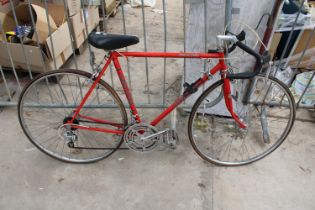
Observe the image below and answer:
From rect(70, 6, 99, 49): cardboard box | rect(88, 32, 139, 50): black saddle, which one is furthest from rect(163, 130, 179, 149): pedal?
rect(70, 6, 99, 49): cardboard box

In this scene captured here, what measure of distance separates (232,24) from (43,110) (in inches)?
77.6

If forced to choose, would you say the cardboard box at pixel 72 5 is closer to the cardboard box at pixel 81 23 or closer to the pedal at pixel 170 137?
the cardboard box at pixel 81 23

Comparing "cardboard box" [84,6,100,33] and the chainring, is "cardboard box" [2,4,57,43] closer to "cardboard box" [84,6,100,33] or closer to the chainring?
"cardboard box" [84,6,100,33]

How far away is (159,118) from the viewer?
2279 millimetres

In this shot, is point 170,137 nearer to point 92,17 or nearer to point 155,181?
point 155,181

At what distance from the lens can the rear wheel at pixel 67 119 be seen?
2.30m

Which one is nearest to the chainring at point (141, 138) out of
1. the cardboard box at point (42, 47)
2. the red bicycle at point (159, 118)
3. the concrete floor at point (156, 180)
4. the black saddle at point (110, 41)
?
the red bicycle at point (159, 118)

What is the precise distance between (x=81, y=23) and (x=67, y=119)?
1.77 metres

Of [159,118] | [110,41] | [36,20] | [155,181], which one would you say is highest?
[110,41]

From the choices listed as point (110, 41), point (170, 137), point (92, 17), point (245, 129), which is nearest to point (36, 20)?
point (92, 17)

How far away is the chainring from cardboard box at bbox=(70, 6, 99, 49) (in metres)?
1.75

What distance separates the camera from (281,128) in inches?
110

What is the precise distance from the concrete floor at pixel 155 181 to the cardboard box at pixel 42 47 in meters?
0.84

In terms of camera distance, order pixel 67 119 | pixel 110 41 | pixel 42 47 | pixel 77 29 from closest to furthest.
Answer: pixel 110 41, pixel 67 119, pixel 42 47, pixel 77 29
